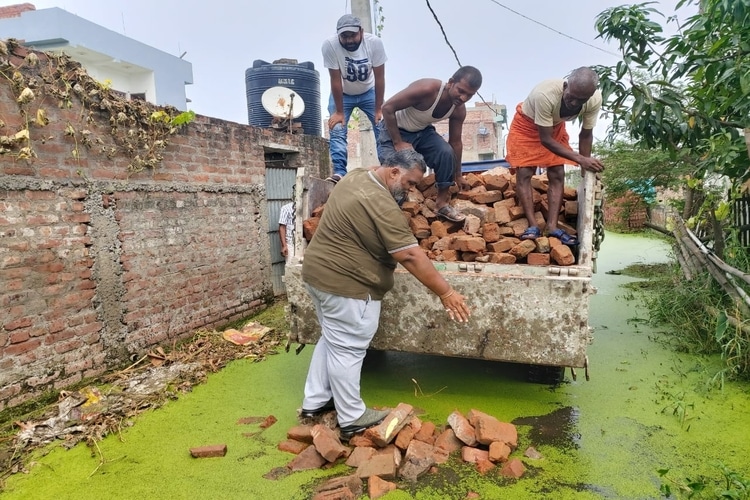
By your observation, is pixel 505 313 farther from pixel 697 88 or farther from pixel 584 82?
pixel 697 88

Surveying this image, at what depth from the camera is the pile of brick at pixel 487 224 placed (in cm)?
302

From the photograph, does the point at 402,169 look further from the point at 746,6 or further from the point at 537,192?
the point at 746,6

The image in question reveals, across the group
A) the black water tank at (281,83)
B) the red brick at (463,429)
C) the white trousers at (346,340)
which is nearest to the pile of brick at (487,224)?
the white trousers at (346,340)

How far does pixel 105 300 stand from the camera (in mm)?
3881

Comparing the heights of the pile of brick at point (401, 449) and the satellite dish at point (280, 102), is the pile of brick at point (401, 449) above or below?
below

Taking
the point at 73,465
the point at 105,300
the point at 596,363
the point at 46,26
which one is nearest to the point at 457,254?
the point at 596,363

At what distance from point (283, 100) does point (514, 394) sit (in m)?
4.77

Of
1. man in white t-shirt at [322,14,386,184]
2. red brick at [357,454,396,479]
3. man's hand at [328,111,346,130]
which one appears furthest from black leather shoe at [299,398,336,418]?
man's hand at [328,111,346,130]

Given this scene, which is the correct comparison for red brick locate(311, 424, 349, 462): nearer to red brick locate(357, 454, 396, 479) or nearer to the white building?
red brick locate(357, 454, 396, 479)

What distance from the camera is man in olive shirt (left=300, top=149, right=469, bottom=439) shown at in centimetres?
259

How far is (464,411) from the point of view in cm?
316

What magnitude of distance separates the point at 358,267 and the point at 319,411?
Result: 983mm

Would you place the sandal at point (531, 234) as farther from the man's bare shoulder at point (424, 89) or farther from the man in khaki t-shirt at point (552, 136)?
the man's bare shoulder at point (424, 89)

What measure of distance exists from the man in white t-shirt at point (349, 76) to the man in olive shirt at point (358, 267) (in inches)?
50.2
